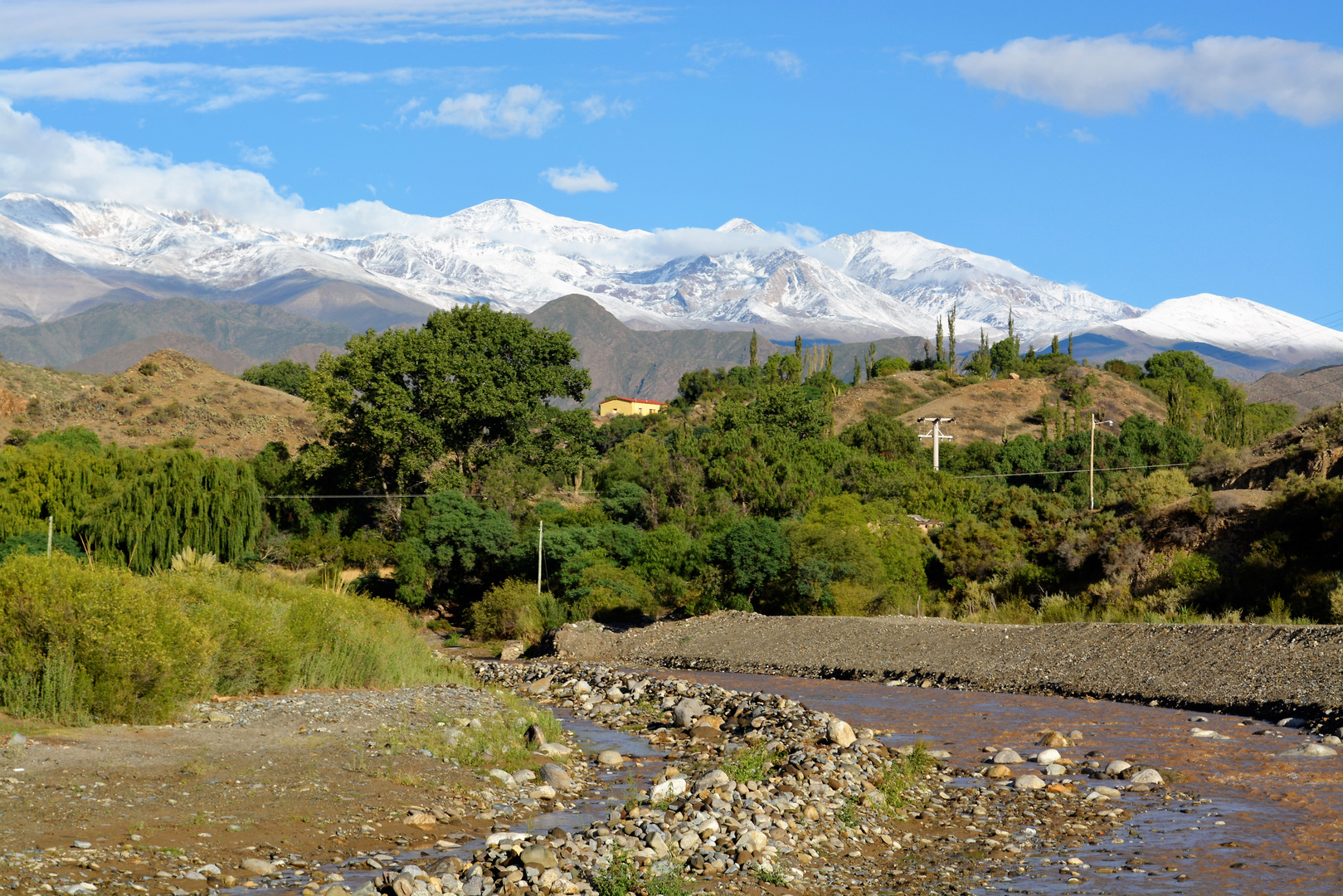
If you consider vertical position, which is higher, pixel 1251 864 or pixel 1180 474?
pixel 1180 474

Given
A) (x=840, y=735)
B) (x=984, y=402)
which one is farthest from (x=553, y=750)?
(x=984, y=402)

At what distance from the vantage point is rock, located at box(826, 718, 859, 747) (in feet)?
57.5

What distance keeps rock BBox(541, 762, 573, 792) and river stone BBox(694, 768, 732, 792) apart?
1650 millimetres

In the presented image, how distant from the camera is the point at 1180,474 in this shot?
46500mm

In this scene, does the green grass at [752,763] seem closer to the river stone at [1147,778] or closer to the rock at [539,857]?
the rock at [539,857]

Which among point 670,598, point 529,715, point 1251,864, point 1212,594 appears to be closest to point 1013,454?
A: point 670,598

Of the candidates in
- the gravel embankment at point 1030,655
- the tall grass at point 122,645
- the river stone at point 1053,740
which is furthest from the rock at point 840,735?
the tall grass at point 122,645

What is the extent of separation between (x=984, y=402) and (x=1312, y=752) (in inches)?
3762

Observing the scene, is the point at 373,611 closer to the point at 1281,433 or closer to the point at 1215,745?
the point at 1215,745

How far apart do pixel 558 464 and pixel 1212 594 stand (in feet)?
122

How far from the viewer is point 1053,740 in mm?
17828

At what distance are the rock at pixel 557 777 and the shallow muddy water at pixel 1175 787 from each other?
17.1 ft

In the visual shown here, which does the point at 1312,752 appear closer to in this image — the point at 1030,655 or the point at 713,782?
the point at 713,782

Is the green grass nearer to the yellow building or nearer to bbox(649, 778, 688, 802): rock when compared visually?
bbox(649, 778, 688, 802): rock
